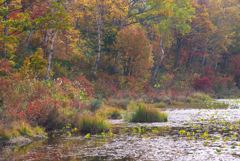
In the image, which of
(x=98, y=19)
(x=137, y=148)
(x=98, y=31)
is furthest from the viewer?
(x=98, y=19)

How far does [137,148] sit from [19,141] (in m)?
5.55

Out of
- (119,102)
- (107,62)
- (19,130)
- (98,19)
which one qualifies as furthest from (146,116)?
(98,19)

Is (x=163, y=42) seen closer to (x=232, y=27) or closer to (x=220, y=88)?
(x=220, y=88)

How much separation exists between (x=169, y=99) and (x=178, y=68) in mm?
23102

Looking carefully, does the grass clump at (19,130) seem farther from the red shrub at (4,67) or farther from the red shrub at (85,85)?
the red shrub at (85,85)

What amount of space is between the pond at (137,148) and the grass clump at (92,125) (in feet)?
3.96

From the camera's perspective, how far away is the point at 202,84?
6150 centimetres

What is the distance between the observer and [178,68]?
6706 cm

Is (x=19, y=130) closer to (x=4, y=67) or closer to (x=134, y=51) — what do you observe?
(x=4, y=67)

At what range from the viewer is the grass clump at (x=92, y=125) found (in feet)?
73.3

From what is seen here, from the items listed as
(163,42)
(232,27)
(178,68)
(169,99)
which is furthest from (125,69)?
(232,27)

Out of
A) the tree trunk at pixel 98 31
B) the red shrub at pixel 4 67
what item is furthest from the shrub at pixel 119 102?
the red shrub at pixel 4 67

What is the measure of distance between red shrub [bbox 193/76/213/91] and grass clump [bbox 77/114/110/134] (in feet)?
132

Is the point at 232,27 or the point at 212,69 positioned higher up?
the point at 232,27
